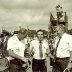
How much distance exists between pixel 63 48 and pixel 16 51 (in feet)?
4.50

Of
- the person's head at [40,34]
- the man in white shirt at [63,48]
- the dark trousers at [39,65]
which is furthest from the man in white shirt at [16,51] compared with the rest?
the dark trousers at [39,65]

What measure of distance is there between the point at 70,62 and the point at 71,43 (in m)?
0.65

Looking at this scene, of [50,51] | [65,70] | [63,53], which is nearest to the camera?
[65,70]

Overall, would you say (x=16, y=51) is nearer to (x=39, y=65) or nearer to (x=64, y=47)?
(x=64, y=47)

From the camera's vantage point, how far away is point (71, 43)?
8969 mm

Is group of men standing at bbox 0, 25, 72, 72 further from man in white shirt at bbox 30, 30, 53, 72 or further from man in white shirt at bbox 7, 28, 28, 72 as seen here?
man in white shirt at bbox 30, 30, 53, 72

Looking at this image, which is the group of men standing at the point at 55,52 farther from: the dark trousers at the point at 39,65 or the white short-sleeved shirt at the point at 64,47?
the dark trousers at the point at 39,65

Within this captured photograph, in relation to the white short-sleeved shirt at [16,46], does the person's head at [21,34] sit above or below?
above

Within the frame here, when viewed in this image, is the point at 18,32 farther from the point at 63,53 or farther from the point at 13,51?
the point at 63,53

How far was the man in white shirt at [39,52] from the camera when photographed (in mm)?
10000

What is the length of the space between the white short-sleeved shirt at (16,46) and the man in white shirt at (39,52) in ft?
3.75

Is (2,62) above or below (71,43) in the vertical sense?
below

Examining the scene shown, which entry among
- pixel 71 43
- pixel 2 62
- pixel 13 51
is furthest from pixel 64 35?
pixel 2 62

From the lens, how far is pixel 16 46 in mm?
8898
